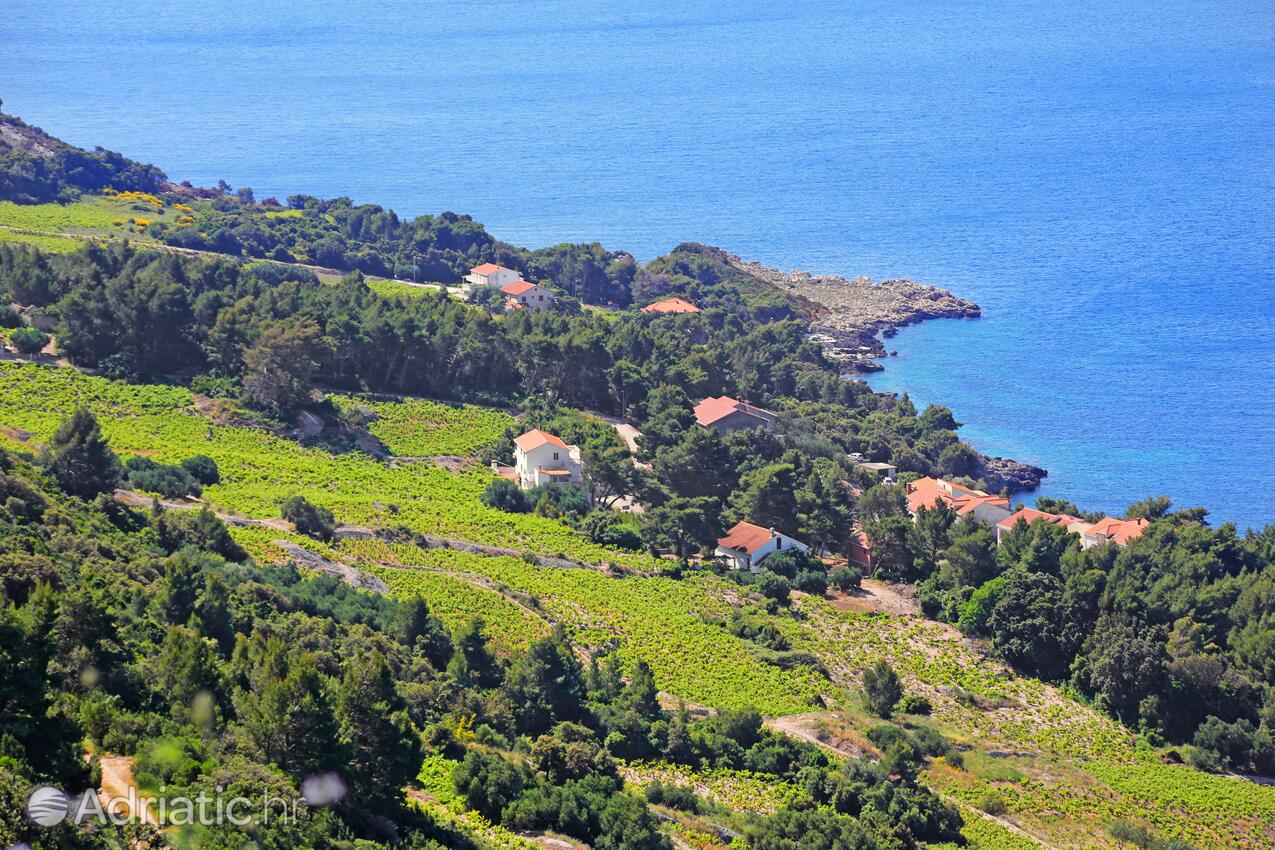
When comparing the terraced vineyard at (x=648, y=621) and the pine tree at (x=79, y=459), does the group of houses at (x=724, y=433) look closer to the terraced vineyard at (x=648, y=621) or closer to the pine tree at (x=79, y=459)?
the terraced vineyard at (x=648, y=621)

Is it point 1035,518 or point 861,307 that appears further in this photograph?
point 861,307

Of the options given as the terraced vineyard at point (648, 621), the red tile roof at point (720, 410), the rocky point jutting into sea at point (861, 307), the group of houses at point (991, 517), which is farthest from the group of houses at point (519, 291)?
the terraced vineyard at point (648, 621)

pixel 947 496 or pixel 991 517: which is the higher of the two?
pixel 947 496

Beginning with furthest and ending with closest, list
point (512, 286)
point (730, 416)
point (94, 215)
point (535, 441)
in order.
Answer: point (94, 215) < point (512, 286) < point (730, 416) < point (535, 441)

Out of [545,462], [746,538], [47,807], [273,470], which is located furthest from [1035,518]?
[47,807]

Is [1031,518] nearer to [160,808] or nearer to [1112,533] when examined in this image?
[1112,533]

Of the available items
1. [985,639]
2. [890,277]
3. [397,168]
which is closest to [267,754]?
[985,639]

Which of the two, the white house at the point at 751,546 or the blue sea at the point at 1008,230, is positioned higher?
the blue sea at the point at 1008,230
